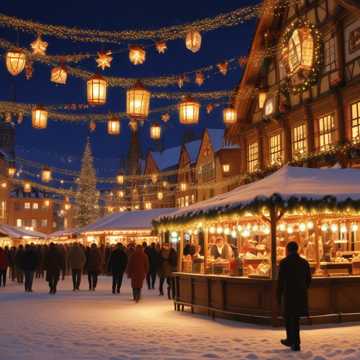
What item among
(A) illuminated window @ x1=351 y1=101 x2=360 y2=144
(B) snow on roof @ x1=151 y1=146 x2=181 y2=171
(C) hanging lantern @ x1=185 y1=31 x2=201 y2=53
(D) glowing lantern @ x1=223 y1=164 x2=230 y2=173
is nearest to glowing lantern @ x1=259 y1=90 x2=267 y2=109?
(A) illuminated window @ x1=351 y1=101 x2=360 y2=144

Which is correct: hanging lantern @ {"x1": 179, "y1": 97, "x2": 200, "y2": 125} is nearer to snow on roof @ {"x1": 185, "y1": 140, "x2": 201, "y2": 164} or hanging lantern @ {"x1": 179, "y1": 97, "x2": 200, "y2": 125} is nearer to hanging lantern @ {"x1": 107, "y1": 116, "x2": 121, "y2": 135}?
hanging lantern @ {"x1": 107, "y1": 116, "x2": 121, "y2": 135}

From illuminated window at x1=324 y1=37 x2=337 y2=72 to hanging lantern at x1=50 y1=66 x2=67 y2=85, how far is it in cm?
1107

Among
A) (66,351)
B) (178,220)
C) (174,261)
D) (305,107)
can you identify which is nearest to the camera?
(66,351)

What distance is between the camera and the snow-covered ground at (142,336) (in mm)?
10070

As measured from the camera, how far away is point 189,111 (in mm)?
20766

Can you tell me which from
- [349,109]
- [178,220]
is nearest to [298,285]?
[178,220]

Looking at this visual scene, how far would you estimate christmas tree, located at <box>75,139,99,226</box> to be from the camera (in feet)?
226

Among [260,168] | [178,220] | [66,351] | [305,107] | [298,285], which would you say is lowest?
[66,351]

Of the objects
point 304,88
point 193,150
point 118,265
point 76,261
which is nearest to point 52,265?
point 76,261

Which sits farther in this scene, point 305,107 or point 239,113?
point 239,113

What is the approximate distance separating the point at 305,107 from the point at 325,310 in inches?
541

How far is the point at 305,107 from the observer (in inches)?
1032

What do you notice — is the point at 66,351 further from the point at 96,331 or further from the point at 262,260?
the point at 262,260

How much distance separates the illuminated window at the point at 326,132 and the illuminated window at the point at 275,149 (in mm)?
3538
